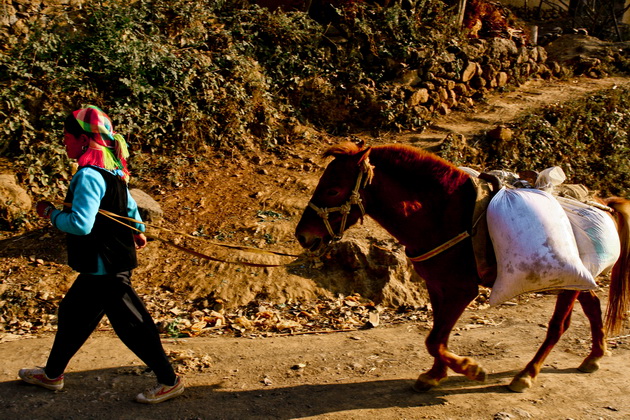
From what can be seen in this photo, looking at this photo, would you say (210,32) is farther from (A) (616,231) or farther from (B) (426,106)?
(A) (616,231)

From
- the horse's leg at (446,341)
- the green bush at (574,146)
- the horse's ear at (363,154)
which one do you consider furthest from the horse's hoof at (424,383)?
the green bush at (574,146)

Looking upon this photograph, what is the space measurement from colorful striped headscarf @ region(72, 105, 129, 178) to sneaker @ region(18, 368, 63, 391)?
1546 millimetres

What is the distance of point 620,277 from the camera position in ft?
14.5

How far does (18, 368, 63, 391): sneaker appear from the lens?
11.8ft

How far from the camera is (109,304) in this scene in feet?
11.1

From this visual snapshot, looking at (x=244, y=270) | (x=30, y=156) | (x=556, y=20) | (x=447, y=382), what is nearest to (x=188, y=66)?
(x=30, y=156)

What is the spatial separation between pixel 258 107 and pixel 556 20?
1251 centimetres

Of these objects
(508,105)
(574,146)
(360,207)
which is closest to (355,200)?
(360,207)

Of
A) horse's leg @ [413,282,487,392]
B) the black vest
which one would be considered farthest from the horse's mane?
the black vest

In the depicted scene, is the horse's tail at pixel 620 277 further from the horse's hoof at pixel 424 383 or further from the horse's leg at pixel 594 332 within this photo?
the horse's hoof at pixel 424 383

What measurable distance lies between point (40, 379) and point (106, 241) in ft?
3.86

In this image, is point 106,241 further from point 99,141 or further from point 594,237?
point 594,237

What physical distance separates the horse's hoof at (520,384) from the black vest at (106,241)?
2995mm

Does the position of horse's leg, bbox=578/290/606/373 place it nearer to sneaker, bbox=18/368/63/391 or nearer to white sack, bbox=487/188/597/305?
white sack, bbox=487/188/597/305
